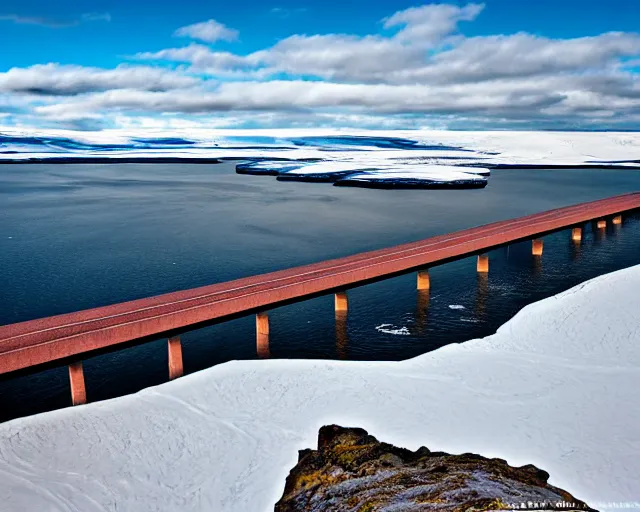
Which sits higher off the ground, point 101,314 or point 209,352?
point 101,314

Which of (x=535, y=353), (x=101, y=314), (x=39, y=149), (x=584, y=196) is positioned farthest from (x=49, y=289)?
(x=39, y=149)

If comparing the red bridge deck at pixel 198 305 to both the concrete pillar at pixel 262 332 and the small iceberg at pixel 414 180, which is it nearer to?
the concrete pillar at pixel 262 332

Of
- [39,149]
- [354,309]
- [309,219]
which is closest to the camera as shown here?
[354,309]

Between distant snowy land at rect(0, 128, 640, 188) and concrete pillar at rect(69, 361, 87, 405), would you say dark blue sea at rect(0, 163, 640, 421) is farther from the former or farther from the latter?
distant snowy land at rect(0, 128, 640, 188)

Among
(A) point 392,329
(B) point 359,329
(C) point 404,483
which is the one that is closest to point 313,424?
(C) point 404,483

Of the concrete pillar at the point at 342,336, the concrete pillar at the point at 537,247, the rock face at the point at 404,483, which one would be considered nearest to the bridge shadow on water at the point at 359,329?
the concrete pillar at the point at 342,336

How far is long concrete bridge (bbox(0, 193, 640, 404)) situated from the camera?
12.0 m

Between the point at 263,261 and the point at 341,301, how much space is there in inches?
307

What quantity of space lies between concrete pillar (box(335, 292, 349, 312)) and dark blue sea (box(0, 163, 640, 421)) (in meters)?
0.43

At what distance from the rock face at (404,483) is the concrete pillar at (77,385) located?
227 inches

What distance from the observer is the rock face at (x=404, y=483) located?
6.30 meters

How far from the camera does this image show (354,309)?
1861 centimetres

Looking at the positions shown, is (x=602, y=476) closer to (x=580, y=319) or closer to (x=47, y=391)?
(x=580, y=319)

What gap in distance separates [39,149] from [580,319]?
130 meters
